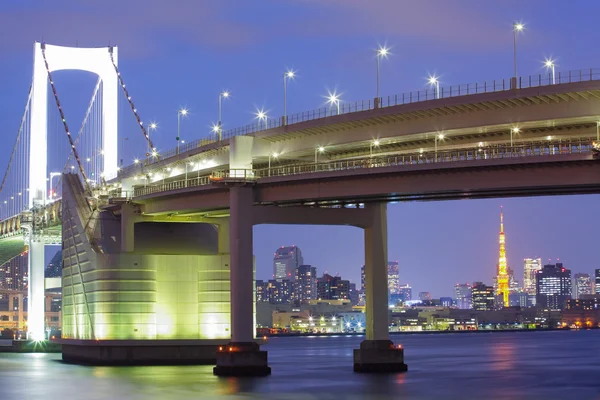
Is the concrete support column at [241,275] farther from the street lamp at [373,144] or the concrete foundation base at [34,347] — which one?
the concrete foundation base at [34,347]

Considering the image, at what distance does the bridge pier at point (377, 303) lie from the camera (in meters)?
70.9

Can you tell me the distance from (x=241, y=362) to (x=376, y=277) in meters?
10.5

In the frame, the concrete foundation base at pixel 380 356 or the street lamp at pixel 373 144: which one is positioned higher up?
the street lamp at pixel 373 144

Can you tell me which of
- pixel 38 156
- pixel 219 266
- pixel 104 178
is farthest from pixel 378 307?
pixel 38 156

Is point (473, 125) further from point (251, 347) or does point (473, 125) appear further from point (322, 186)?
point (251, 347)

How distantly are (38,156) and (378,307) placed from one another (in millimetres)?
58170

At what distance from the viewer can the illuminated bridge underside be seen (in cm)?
5447

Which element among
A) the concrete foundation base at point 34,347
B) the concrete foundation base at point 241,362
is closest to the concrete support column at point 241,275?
the concrete foundation base at point 241,362

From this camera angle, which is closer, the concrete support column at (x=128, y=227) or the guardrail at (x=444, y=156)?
the guardrail at (x=444, y=156)

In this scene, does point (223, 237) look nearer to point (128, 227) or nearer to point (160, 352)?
point (128, 227)

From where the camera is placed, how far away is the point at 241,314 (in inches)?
2598

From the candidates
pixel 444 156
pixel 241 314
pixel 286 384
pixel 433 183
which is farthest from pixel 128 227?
pixel 433 183

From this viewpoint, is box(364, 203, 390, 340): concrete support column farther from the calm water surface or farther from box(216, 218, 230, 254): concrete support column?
box(216, 218, 230, 254): concrete support column

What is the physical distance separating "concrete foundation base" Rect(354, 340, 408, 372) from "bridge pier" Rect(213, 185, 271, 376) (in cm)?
796
